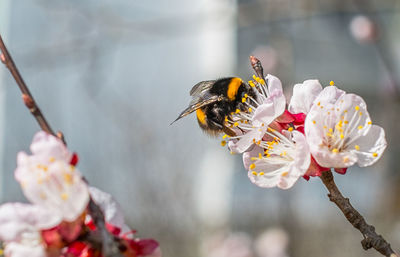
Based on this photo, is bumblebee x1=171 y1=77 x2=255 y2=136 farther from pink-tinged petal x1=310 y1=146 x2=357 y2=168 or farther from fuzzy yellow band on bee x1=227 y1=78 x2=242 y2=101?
pink-tinged petal x1=310 y1=146 x2=357 y2=168

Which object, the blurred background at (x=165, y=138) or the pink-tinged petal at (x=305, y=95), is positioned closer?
the pink-tinged petal at (x=305, y=95)

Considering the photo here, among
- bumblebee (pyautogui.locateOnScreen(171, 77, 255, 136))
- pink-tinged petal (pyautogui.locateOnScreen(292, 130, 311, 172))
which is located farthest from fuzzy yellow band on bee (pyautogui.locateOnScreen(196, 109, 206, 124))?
pink-tinged petal (pyautogui.locateOnScreen(292, 130, 311, 172))

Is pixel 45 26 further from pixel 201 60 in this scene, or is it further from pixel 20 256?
pixel 20 256

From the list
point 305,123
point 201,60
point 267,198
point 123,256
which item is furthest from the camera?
point 201,60

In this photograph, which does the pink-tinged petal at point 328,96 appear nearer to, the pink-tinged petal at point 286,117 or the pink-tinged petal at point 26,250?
the pink-tinged petal at point 286,117

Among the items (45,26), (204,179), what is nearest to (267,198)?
(204,179)

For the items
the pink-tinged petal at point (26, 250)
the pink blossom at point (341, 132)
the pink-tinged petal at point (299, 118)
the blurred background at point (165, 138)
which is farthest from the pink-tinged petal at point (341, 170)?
the blurred background at point (165, 138)

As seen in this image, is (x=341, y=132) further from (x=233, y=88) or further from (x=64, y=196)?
(x=64, y=196)
